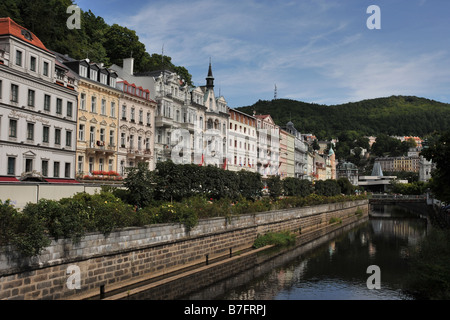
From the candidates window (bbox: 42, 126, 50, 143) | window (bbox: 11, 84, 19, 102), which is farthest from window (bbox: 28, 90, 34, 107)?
window (bbox: 42, 126, 50, 143)

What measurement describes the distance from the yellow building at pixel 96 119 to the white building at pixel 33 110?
5.65 feet

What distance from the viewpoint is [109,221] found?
22.7 metres

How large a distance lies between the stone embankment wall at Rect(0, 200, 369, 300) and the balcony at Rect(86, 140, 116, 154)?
18.0m

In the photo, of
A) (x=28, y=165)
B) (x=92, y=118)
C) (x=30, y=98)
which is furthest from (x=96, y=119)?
(x=28, y=165)

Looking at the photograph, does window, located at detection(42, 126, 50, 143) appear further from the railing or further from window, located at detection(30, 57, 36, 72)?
the railing

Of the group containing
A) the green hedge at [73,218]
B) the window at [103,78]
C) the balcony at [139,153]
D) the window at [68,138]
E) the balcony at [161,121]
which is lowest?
the green hedge at [73,218]

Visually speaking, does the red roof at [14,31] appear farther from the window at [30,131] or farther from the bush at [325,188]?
the bush at [325,188]

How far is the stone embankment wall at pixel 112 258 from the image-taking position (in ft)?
58.9

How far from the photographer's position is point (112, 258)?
907 inches

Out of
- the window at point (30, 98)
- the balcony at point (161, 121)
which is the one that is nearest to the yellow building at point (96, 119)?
the window at point (30, 98)

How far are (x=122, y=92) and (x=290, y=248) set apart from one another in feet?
85.1

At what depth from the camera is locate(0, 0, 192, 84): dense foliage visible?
5844 centimetres
